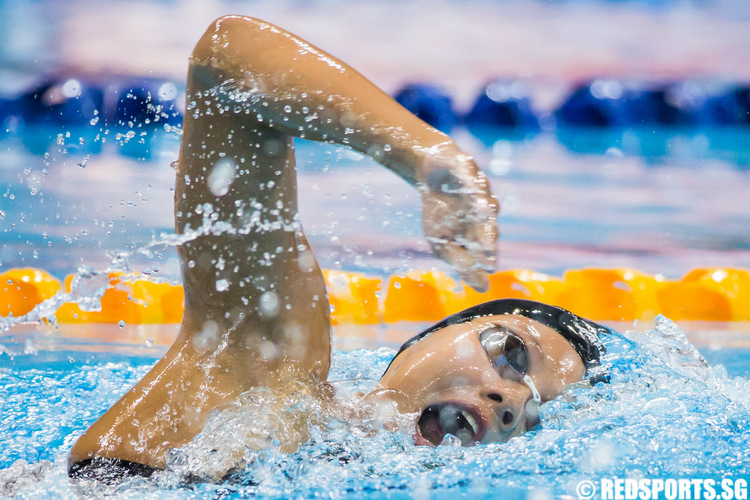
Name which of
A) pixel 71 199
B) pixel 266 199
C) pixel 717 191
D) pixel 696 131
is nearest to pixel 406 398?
pixel 266 199

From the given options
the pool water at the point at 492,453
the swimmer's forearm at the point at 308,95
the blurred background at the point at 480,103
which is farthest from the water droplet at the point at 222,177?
the blurred background at the point at 480,103

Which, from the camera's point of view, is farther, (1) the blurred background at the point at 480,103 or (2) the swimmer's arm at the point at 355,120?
(1) the blurred background at the point at 480,103

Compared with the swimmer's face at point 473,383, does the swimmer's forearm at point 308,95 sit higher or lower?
higher

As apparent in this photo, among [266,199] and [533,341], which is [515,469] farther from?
[266,199]

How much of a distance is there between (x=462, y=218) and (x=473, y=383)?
0.51m

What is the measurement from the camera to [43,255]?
14.0ft

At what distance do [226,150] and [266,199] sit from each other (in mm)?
103

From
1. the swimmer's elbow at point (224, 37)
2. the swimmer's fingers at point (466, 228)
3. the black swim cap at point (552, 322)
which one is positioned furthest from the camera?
the black swim cap at point (552, 322)

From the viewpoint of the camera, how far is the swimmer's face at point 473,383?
1.24m

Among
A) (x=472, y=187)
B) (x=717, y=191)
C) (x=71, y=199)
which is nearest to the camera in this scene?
(x=472, y=187)

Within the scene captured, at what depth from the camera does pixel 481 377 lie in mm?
1247

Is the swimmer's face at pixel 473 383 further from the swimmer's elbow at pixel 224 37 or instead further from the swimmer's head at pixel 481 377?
the swimmer's elbow at pixel 224 37

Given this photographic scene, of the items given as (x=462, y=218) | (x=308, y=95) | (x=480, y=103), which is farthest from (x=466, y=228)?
(x=480, y=103)

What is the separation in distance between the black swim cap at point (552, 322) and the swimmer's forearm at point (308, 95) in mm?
621
